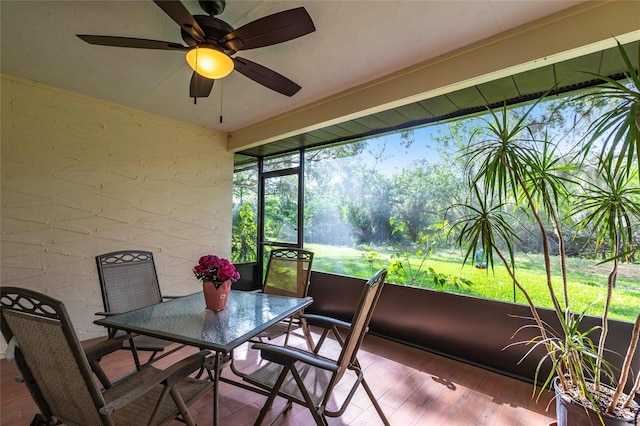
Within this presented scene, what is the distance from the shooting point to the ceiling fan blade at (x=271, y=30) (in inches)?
57.3

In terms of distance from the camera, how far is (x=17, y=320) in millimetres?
1154

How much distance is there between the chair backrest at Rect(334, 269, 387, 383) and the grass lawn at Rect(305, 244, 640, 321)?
1.33m

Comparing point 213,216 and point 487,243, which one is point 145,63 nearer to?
point 213,216

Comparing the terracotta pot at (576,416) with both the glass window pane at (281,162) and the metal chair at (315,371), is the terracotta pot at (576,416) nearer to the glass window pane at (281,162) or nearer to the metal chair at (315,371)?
the metal chair at (315,371)

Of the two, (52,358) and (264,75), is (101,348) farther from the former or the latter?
(264,75)

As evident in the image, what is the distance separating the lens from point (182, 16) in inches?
57.4

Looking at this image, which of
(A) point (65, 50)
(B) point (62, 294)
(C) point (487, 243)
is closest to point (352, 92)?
(C) point (487, 243)

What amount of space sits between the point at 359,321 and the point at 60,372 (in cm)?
130

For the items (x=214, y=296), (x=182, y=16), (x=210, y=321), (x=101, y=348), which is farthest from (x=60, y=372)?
(x=182, y=16)

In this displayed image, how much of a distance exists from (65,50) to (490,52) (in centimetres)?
326

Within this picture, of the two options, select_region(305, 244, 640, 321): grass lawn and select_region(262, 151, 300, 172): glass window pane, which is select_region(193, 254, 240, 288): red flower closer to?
select_region(305, 244, 640, 321): grass lawn

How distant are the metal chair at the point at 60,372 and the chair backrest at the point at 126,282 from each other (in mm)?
894

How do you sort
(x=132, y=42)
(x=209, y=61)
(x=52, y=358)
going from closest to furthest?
1. (x=52, y=358)
2. (x=132, y=42)
3. (x=209, y=61)

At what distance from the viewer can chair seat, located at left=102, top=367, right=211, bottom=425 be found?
4.28 feet
